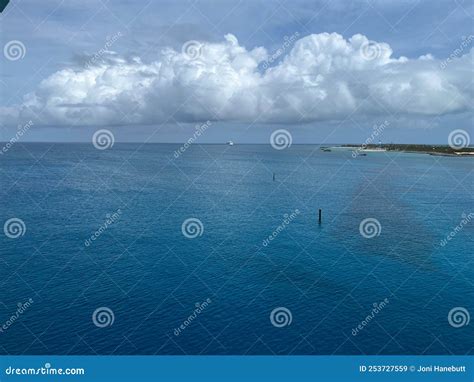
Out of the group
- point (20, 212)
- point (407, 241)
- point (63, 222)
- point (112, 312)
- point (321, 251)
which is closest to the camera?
point (112, 312)

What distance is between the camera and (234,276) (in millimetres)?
47906

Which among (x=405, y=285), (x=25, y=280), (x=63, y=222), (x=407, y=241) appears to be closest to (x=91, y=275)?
(x=25, y=280)

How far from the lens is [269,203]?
92000mm

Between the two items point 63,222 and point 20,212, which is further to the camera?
point 20,212

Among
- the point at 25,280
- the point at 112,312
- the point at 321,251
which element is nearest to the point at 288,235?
the point at 321,251

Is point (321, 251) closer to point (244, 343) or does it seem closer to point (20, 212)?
point (244, 343)

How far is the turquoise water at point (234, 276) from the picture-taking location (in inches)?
1359

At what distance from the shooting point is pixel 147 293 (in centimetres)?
4288

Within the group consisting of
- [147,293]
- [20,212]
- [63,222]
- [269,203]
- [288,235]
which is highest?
[269,203]

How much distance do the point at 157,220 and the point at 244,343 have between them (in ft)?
146

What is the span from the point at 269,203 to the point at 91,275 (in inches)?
2032

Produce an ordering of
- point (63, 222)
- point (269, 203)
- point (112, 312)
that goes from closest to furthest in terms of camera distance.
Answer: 1. point (112, 312)
2. point (63, 222)
3. point (269, 203)

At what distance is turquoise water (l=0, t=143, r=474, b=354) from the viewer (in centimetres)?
3453

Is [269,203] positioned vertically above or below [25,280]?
above
